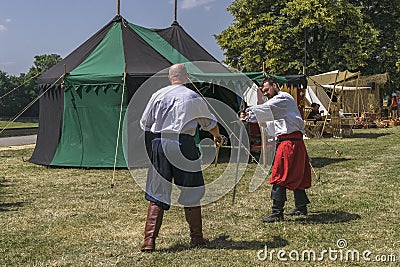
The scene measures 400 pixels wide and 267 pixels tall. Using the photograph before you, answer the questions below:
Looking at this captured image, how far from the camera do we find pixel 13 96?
128 ft

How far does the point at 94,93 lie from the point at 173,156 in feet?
17.7

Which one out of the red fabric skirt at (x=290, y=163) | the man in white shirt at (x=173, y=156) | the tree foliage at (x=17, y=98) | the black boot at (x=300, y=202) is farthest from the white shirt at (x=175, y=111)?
the tree foliage at (x=17, y=98)

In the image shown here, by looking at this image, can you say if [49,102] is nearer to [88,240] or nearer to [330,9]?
[88,240]

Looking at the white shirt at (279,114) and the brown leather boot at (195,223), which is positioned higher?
the white shirt at (279,114)

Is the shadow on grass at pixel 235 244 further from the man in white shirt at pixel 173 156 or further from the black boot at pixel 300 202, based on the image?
the black boot at pixel 300 202

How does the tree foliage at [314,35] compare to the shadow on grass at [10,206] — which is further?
the tree foliage at [314,35]

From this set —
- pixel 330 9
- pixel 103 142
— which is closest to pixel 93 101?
pixel 103 142

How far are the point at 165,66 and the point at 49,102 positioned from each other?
233 cm

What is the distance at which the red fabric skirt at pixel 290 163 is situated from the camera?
16.9 feet

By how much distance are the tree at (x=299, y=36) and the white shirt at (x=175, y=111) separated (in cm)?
2028

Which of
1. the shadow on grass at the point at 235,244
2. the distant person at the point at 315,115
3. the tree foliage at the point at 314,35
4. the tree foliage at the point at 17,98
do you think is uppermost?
the tree foliage at the point at 314,35

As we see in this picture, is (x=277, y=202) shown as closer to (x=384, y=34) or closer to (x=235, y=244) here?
(x=235, y=244)

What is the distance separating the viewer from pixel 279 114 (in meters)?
5.12

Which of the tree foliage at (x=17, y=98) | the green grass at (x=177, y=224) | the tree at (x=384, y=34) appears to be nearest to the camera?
the green grass at (x=177, y=224)
